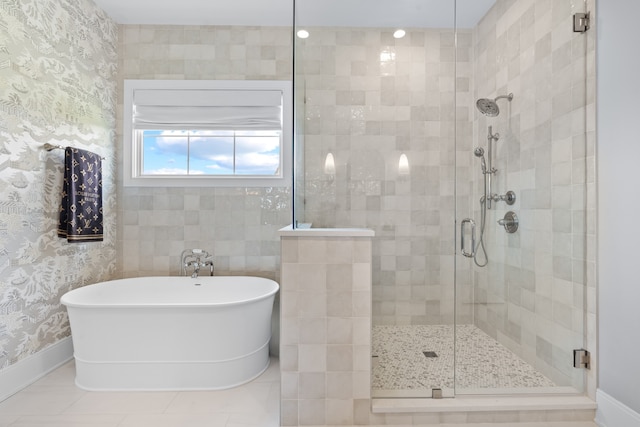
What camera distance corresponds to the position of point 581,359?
1826 mm

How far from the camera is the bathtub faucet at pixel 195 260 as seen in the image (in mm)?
2844

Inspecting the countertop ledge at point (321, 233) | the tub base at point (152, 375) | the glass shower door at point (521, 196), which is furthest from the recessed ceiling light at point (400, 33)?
the tub base at point (152, 375)

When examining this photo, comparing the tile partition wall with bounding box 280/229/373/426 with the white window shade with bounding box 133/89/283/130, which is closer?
the tile partition wall with bounding box 280/229/373/426

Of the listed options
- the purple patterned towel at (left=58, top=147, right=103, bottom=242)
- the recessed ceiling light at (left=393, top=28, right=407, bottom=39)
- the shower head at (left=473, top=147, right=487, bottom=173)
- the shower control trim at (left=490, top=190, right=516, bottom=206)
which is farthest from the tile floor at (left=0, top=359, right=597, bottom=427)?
the recessed ceiling light at (left=393, top=28, right=407, bottom=39)

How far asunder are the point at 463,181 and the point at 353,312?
985 millimetres

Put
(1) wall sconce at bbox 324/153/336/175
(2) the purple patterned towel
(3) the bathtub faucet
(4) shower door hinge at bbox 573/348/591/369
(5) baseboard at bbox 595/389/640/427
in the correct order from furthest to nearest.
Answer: (3) the bathtub faucet → (2) the purple patterned towel → (1) wall sconce at bbox 324/153/336/175 → (4) shower door hinge at bbox 573/348/591/369 → (5) baseboard at bbox 595/389/640/427

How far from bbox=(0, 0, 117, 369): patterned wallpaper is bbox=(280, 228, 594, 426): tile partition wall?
171cm

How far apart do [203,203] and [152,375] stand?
1375 millimetres

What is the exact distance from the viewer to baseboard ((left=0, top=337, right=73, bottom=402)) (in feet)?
6.52

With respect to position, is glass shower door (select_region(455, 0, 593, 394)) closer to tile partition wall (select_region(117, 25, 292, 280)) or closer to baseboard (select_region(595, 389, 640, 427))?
baseboard (select_region(595, 389, 640, 427))

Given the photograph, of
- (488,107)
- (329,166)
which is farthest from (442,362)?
(488,107)

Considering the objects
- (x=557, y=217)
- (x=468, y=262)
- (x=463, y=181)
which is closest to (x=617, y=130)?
(x=557, y=217)

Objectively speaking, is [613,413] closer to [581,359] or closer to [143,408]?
[581,359]

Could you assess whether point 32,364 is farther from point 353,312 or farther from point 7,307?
point 353,312
